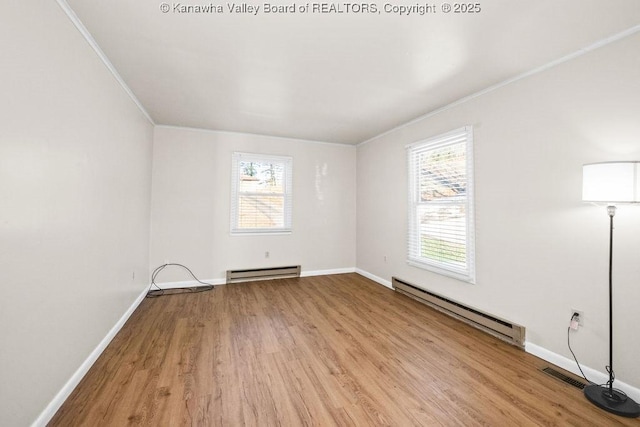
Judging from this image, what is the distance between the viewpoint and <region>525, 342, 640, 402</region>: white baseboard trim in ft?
6.21

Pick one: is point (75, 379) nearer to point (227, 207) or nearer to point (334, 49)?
point (227, 207)

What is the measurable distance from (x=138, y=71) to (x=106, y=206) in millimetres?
1309

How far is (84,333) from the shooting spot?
2092 mm

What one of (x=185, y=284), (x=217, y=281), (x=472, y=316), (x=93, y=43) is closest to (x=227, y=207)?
(x=217, y=281)

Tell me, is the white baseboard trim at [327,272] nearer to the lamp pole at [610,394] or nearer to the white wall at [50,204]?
the white wall at [50,204]

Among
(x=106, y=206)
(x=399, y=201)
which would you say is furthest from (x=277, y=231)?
(x=106, y=206)

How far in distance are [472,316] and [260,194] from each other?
3.62 meters

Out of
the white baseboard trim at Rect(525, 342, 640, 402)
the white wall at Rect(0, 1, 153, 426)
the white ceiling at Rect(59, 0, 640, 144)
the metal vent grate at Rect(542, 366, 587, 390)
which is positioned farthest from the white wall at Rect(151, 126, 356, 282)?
the metal vent grate at Rect(542, 366, 587, 390)

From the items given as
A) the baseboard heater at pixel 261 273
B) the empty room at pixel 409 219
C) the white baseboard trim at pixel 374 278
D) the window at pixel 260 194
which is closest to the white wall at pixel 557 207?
the empty room at pixel 409 219

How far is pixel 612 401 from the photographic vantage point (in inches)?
72.1

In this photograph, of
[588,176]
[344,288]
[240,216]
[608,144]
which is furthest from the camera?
[240,216]

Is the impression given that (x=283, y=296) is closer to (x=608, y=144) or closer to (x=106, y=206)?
(x=106, y=206)

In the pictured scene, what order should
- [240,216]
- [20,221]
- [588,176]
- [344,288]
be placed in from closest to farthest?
[20,221] → [588,176] → [344,288] → [240,216]

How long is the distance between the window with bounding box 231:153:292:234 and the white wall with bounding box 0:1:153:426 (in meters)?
2.14
